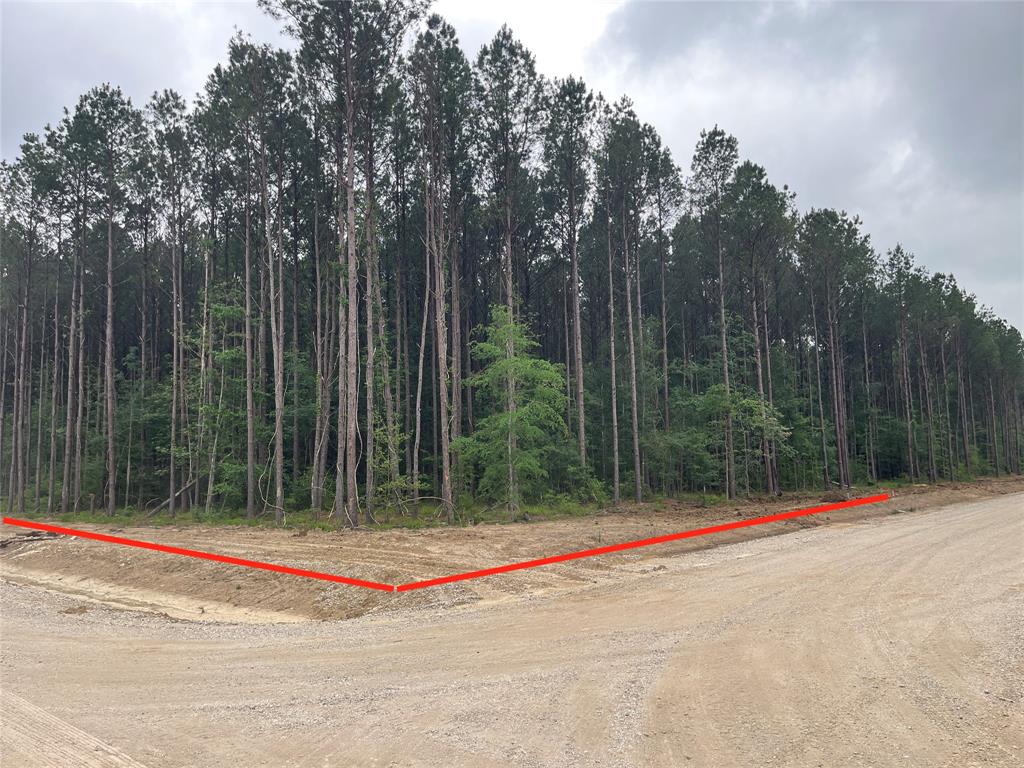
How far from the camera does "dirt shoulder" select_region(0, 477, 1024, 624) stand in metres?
9.98

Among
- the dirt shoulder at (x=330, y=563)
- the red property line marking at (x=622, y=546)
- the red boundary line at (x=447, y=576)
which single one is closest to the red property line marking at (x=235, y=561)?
the red boundary line at (x=447, y=576)

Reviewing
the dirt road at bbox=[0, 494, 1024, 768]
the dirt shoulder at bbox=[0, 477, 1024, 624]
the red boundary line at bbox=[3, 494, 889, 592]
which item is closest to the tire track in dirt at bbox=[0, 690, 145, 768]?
the dirt road at bbox=[0, 494, 1024, 768]

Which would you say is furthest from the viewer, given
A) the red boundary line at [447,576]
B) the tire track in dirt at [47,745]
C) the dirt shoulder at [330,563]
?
the red boundary line at [447,576]

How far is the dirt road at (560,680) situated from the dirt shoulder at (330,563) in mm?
617

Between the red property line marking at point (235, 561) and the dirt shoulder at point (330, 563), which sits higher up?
the red property line marking at point (235, 561)

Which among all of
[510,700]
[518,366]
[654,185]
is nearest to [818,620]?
[510,700]

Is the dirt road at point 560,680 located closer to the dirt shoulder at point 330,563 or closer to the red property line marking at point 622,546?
the dirt shoulder at point 330,563

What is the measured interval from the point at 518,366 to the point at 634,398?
846cm

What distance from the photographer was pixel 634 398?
27.0 meters

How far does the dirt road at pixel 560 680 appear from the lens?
14.2ft

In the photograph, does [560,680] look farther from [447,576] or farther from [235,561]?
[235,561]

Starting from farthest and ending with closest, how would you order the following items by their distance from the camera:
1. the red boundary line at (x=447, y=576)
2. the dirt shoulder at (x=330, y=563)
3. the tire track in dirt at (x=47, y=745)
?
the red boundary line at (x=447, y=576) → the dirt shoulder at (x=330, y=563) → the tire track in dirt at (x=47, y=745)

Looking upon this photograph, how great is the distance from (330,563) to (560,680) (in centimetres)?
813

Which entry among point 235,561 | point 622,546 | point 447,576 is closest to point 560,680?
point 447,576
